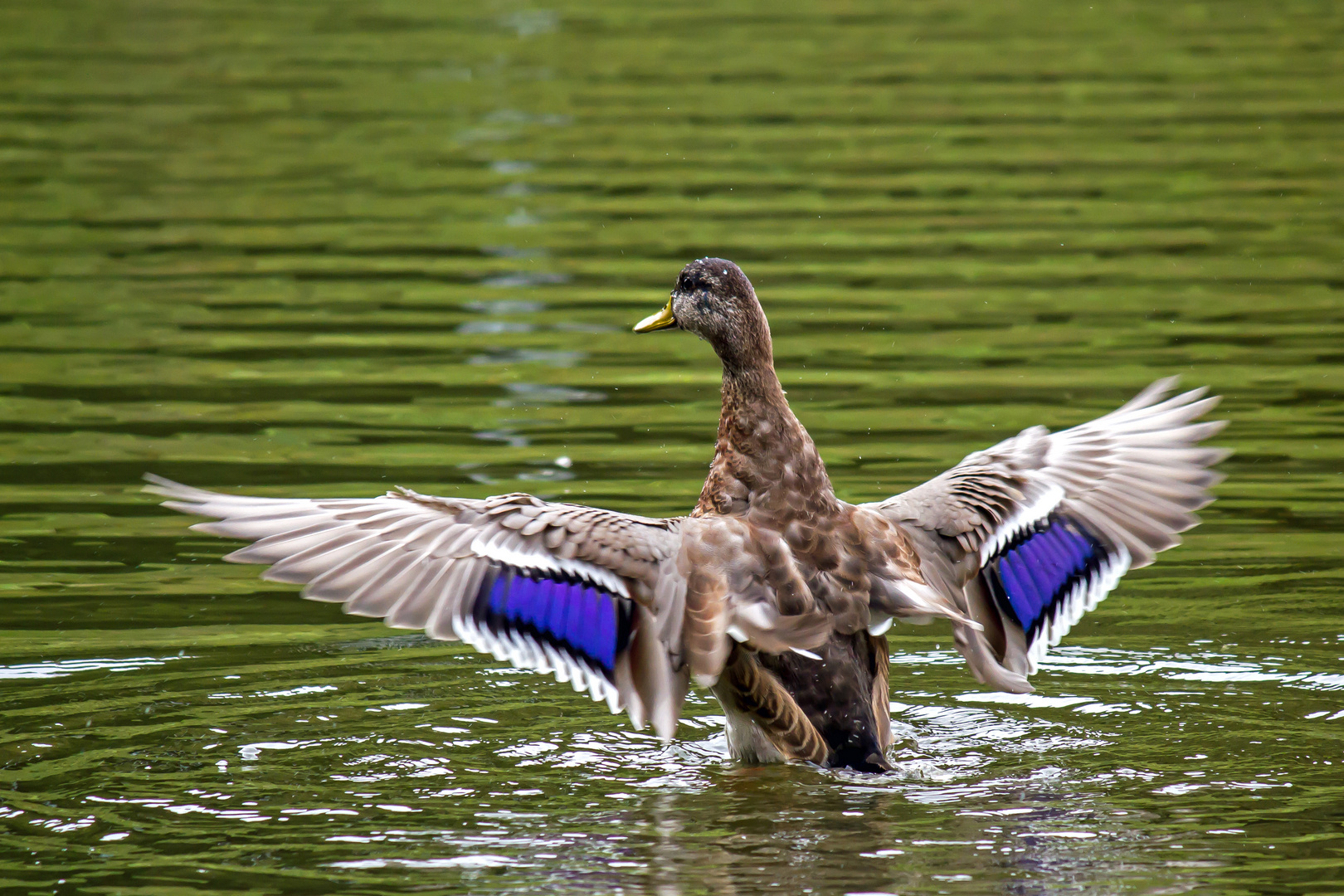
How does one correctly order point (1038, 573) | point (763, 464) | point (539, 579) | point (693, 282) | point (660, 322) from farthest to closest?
point (660, 322), point (693, 282), point (1038, 573), point (763, 464), point (539, 579)

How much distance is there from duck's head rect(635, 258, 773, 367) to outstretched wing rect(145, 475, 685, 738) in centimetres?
109

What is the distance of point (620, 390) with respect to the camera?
40.8ft

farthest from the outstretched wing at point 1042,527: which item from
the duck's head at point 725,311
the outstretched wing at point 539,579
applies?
the outstretched wing at point 539,579

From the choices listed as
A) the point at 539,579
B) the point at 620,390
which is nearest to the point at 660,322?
the point at 539,579

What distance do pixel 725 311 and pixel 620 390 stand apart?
4562mm

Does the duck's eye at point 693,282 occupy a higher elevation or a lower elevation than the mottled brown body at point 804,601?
→ higher

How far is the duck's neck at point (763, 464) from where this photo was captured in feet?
24.0

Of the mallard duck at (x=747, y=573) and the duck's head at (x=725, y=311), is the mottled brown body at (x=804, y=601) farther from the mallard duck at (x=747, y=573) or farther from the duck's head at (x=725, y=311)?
the duck's head at (x=725, y=311)

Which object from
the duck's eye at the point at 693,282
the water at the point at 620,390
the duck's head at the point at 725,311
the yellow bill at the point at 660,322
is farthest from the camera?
the yellow bill at the point at 660,322

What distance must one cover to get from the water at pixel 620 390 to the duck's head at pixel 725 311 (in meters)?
1.36

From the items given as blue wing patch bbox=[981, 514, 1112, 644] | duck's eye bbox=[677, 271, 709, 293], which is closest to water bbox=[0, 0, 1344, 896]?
blue wing patch bbox=[981, 514, 1112, 644]

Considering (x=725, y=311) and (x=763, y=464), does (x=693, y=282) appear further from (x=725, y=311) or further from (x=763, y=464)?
A: (x=763, y=464)

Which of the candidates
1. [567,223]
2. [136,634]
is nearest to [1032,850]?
[136,634]

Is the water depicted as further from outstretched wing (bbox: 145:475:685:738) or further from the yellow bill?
the yellow bill
